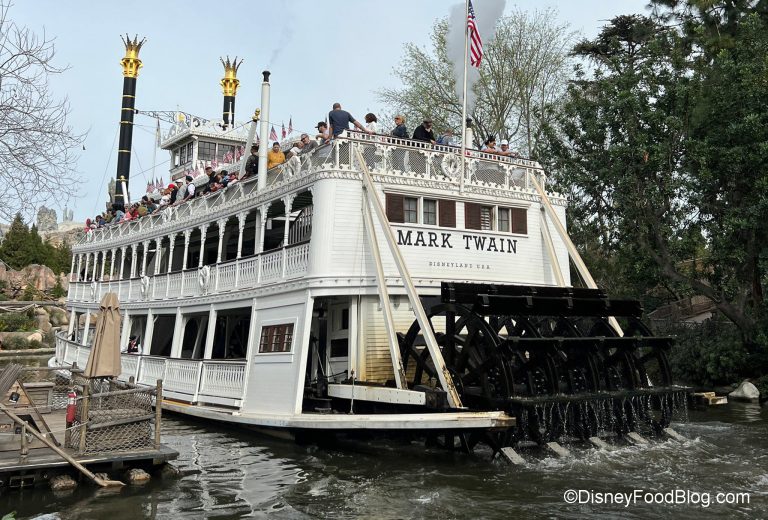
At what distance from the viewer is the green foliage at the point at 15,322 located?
47.1 m

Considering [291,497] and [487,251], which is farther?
[487,251]

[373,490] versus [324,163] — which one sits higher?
[324,163]

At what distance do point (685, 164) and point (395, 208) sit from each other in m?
12.8

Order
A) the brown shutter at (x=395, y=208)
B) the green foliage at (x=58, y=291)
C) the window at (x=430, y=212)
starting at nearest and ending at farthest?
the brown shutter at (x=395, y=208), the window at (x=430, y=212), the green foliage at (x=58, y=291)

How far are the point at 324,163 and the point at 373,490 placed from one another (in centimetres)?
607

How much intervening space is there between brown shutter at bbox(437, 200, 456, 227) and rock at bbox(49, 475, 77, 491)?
25.6 feet

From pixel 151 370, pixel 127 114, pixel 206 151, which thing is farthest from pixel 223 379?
pixel 127 114

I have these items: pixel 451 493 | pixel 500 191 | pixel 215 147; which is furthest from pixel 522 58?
pixel 451 493

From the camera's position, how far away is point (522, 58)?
31125mm

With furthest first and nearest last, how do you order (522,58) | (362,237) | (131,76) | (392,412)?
(131,76) < (522,58) < (362,237) < (392,412)

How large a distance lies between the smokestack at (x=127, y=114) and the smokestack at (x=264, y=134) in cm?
1816

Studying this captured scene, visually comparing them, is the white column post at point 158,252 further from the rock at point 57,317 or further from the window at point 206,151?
the rock at point 57,317

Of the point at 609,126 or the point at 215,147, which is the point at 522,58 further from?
the point at 215,147

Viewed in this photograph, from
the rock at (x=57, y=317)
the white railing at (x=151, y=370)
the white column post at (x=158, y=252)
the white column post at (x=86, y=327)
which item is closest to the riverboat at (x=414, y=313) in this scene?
the white railing at (x=151, y=370)
